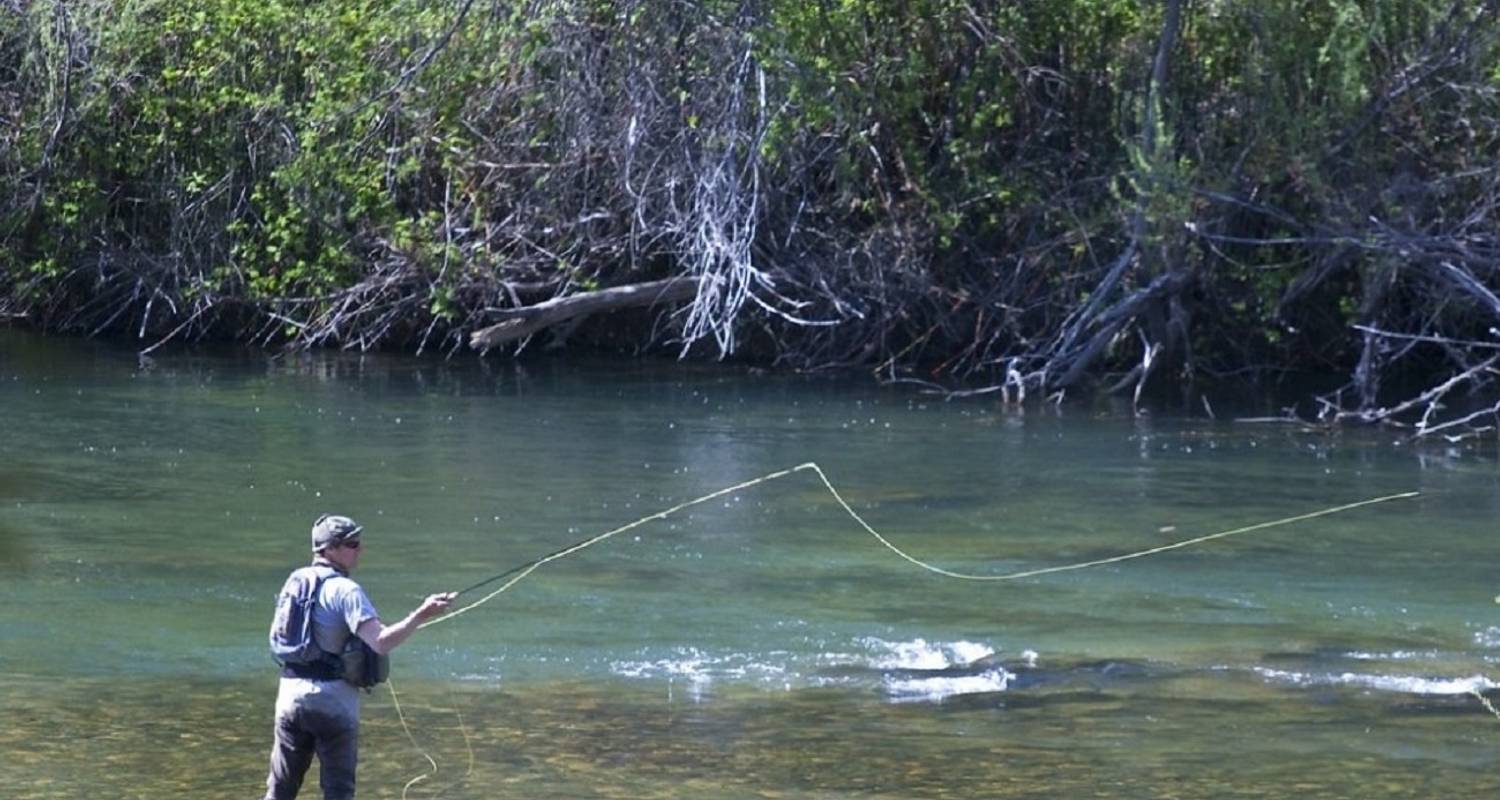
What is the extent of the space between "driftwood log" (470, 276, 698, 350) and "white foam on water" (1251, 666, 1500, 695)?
11.8 meters

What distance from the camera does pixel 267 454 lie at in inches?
663

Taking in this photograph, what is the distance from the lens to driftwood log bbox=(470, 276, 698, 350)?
21.8m

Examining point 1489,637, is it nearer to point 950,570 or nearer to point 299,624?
point 950,570

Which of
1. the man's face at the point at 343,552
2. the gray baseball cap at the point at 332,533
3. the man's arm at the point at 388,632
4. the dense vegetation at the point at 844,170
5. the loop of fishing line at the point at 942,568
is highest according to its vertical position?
the dense vegetation at the point at 844,170

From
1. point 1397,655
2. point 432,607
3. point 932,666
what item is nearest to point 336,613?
point 432,607

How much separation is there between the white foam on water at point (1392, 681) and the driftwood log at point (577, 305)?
38.7 feet

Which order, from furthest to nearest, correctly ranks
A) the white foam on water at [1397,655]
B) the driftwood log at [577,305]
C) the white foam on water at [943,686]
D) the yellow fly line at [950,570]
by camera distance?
the driftwood log at [577,305] → the yellow fly line at [950,570] → the white foam on water at [1397,655] → the white foam on water at [943,686]

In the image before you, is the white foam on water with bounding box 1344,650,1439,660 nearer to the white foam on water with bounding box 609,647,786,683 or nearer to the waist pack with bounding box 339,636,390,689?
the white foam on water with bounding box 609,647,786,683

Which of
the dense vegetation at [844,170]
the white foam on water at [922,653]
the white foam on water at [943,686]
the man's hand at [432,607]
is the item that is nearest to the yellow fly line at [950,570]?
the white foam on water at [922,653]

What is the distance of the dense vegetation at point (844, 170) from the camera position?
18500 mm

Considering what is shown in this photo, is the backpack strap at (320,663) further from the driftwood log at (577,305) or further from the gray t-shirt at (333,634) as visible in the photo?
the driftwood log at (577,305)

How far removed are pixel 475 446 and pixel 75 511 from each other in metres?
3.63

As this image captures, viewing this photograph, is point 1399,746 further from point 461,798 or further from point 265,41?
point 265,41

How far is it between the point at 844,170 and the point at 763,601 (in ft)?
28.3
